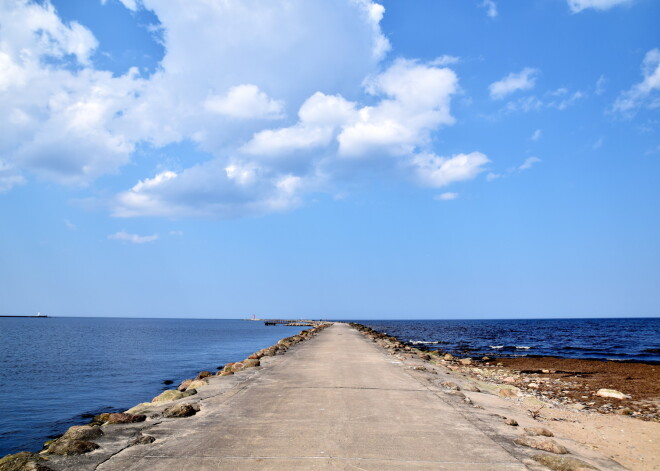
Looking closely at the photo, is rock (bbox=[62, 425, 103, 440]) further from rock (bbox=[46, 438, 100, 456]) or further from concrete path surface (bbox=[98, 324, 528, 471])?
concrete path surface (bbox=[98, 324, 528, 471])

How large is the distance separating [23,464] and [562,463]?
20.0ft

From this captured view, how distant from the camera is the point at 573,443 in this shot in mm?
6641

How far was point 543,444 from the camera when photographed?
593cm

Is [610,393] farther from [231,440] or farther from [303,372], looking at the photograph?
[231,440]

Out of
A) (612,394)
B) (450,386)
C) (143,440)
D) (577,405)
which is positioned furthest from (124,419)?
(612,394)

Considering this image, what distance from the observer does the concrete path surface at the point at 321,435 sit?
5.13 meters

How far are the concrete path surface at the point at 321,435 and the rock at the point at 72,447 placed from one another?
0.44 meters

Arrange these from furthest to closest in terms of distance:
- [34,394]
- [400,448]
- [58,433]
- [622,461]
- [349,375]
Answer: [34,394]
[349,375]
[58,433]
[622,461]
[400,448]

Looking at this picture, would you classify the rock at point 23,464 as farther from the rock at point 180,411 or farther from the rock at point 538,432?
the rock at point 538,432

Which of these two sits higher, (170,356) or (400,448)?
(400,448)

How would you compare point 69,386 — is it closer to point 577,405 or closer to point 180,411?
point 180,411

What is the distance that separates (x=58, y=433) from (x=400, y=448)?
10.3m

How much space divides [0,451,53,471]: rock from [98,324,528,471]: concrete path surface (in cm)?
67

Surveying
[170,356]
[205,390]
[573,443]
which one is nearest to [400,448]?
[573,443]
